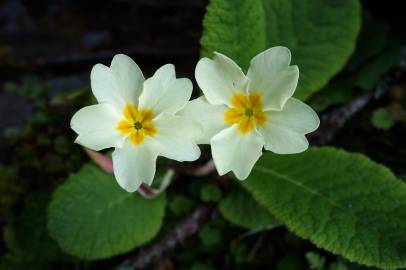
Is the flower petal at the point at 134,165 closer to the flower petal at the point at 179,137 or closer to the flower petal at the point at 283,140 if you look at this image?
the flower petal at the point at 179,137

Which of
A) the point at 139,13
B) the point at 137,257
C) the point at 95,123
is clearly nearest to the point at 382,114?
the point at 137,257

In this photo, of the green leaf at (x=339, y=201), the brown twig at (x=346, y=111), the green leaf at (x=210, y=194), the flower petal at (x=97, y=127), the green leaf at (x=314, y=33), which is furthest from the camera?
the brown twig at (x=346, y=111)

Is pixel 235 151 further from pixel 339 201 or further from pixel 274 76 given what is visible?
pixel 339 201

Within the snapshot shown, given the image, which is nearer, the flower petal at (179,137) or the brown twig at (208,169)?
the flower petal at (179,137)

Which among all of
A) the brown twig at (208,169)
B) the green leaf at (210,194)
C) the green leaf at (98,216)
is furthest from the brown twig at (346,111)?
the green leaf at (98,216)

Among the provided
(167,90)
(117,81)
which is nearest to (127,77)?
(117,81)
